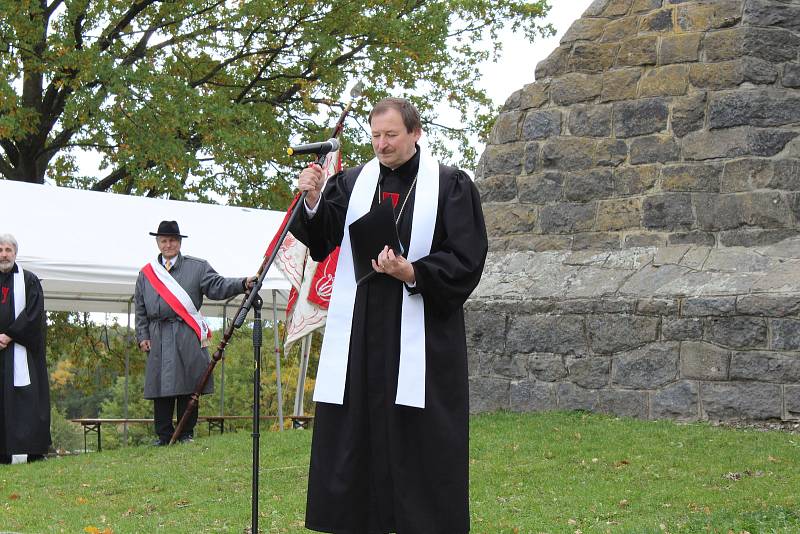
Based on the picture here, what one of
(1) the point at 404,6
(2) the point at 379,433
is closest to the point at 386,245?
(2) the point at 379,433

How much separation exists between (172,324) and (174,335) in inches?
4.3

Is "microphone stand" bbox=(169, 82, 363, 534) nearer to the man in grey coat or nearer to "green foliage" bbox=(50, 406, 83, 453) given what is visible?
the man in grey coat

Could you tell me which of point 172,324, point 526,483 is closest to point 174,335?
point 172,324

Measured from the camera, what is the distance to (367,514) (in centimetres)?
400

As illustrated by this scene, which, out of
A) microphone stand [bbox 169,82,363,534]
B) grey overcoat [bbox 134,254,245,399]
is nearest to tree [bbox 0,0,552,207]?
grey overcoat [bbox 134,254,245,399]

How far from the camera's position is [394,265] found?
12.6 ft

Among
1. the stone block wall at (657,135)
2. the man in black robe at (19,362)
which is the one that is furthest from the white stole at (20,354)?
the stone block wall at (657,135)

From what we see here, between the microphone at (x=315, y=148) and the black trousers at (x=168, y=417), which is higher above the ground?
the microphone at (x=315, y=148)

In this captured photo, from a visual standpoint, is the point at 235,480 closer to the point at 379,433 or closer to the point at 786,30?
the point at 379,433

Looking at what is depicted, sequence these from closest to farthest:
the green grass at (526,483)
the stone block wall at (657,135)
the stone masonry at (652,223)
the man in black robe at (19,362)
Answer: the green grass at (526,483)
the stone masonry at (652,223)
the stone block wall at (657,135)
the man in black robe at (19,362)

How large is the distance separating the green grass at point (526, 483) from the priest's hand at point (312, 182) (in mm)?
2278

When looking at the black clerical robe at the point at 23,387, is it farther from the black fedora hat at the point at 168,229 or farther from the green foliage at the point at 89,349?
the green foliage at the point at 89,349

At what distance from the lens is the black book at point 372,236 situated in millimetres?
3908

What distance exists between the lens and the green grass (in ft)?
18.8
